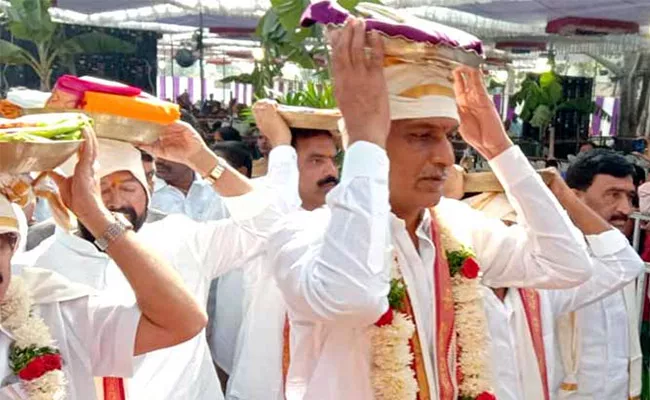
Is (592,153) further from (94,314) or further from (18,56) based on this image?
(18,56)

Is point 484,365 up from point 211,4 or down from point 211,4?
down

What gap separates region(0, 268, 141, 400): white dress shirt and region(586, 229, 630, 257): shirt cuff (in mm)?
1749

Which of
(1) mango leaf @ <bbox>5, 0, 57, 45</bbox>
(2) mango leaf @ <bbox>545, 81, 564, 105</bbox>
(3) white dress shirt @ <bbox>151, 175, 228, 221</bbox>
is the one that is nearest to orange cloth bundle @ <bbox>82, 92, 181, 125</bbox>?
(3) white dress shirt @ <bbox>151, 175, 228, 221</bbox>

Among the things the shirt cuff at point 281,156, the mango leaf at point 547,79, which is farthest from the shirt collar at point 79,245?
the mango leaf at point 547,79

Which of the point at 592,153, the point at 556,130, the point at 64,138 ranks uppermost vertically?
the point at 64,138

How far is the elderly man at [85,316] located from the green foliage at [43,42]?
7355mm

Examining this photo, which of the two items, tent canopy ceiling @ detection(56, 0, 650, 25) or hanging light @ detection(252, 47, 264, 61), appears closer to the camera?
hanging light @ detection(252, 47, 264, 61)

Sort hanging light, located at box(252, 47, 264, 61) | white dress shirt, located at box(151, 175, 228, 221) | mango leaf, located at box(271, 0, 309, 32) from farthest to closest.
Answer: hanging light, located at box(252, 47, 264, 61) < mango leaf, located at box(271, 0, 309, 32) < white dress shirt, located at box(151, 175, 228, 221)

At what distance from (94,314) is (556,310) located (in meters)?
1.78

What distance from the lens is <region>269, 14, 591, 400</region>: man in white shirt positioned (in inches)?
77.7

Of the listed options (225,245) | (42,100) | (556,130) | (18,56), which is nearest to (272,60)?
(18,56)

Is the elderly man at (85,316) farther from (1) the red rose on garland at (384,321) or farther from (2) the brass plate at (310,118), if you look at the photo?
(2) the brass plate at (310,118)

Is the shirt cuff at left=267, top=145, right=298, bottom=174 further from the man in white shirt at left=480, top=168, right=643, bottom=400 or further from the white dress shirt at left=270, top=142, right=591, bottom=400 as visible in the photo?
the white dress shirt at left=270, top=142, right=591, bottom=400

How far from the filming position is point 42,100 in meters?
2.67
